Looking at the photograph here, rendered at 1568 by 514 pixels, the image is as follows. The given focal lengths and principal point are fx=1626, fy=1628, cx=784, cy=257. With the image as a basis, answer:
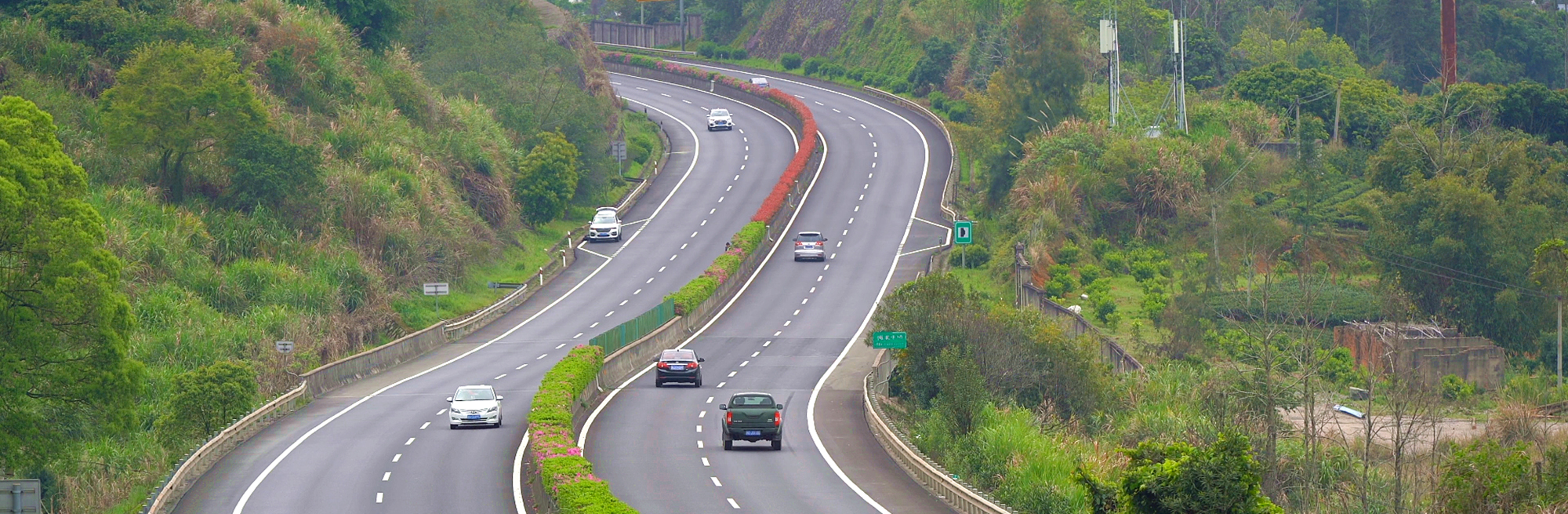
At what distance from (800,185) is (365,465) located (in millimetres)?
57376

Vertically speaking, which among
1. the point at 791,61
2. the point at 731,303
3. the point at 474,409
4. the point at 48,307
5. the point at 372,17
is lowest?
the point at 731,303

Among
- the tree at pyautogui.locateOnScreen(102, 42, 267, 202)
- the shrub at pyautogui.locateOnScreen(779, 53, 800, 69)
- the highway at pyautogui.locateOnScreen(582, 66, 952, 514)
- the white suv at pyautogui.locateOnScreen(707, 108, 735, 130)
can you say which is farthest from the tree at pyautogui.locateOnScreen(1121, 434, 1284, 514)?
the shrub at pyautogui.locateOnScreen(779, 53, 800, 69)

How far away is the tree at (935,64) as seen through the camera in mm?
126125

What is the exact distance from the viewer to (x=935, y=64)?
12619cm

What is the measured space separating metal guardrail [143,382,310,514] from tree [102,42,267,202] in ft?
60.5

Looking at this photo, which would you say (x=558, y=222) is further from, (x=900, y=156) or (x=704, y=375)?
(x=704, y=375)

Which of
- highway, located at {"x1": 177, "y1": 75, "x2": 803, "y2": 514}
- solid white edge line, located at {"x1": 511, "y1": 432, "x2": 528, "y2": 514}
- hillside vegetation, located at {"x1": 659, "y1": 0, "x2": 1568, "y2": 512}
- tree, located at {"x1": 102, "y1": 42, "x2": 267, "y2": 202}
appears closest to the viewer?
solid white edge line, located at {"x1": 511, "y1": 432, "x2": 528, "y2": 514}

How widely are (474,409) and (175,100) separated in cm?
2704

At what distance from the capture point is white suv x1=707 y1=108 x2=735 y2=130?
11588 cm

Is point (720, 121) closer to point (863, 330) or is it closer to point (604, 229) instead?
point (604, 229)

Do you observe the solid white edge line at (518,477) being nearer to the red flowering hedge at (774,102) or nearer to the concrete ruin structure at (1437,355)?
the concrete ruin structure at (1437,355)

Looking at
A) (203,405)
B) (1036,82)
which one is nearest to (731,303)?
(1036,82)

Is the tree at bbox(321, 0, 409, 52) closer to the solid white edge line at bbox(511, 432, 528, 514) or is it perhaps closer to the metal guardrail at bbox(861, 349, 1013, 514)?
the metal guardrail at bbox(861, 349, 1013, 514)

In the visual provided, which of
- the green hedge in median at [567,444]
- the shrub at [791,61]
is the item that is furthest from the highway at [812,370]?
the shrub at [791,61]
